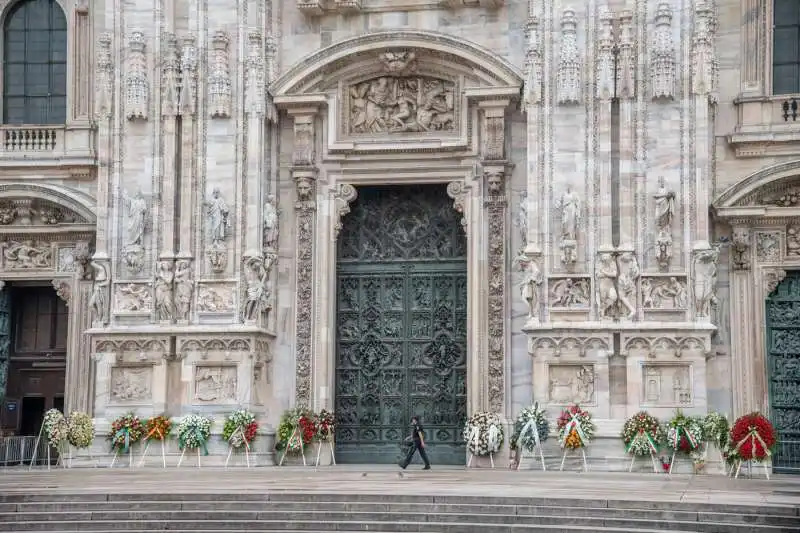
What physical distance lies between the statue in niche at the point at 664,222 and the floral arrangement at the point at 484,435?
15.0 ft

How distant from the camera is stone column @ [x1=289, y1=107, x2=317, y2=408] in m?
32.4

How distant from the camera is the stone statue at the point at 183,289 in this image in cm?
3178

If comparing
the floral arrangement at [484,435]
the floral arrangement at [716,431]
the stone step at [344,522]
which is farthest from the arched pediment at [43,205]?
the floral arrangement at [716,431]

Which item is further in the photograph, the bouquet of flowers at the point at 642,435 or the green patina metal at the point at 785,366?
the green patina metal at the point at 785,366

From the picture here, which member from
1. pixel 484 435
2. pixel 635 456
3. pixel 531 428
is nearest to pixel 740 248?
pixel 635 456

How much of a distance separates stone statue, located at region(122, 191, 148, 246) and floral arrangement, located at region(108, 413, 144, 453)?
3.70 meters

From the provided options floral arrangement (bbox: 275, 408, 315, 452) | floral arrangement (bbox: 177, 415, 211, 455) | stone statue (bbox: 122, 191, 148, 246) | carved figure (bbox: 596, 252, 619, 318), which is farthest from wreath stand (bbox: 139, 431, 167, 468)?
carved figure (bbox: 596, 252, 619, 318)

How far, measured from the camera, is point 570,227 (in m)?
30.4

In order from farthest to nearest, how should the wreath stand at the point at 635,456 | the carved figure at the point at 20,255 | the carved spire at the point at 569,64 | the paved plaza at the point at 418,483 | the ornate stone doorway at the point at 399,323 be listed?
the carved figure at the point at 20,255, the ornate stone doorway at the point at 399,323, the carved spire at the point at 569,64, the wreath stand at the point at 635,456, the paved plaza at the point at 418,483

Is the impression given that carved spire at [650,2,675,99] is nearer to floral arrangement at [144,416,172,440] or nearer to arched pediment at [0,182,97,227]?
floral arrangement at [144,416,172,440]

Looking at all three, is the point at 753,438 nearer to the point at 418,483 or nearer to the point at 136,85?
the point at 418,483

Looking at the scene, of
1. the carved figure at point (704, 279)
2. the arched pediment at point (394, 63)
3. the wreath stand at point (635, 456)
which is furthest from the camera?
the arched pediment at point (394, 63)

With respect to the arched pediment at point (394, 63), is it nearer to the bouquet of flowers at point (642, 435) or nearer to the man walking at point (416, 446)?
the man walking at point (416, 446)

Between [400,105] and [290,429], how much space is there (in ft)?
23.8
